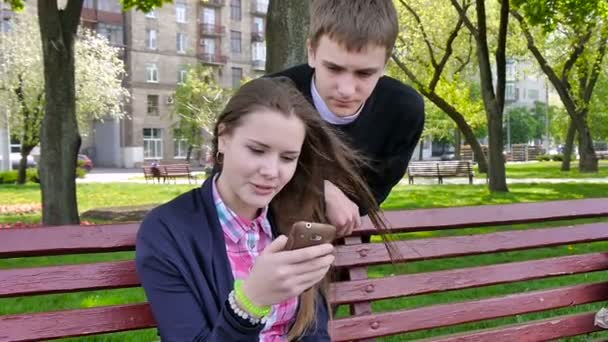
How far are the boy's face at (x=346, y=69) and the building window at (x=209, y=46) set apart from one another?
2158 inches

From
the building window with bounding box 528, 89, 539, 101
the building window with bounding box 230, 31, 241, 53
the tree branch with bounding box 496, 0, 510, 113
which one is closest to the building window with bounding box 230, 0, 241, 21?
the building window with bounding box 230, 31, 241, 53

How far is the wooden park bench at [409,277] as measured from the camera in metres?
2.26

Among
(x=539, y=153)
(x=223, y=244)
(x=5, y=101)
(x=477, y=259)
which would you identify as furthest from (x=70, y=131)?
(x=539, y=153)

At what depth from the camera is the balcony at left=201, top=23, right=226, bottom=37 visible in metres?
55.3

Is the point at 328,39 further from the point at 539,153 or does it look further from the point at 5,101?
the point at 539,153

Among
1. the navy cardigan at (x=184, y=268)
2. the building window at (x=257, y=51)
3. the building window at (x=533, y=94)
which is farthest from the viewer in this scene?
the building window at (x=533, y=94)

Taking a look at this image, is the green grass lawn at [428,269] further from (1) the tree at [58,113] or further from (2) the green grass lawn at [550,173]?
(2) the green grass lawn at [550,173]

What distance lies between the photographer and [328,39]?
220cm

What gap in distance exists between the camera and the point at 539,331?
338 cm

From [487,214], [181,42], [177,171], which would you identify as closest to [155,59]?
[181,42]

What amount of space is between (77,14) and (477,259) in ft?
20.5

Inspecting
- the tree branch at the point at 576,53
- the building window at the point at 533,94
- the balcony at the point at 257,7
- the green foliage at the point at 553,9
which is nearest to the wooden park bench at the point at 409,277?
the green foliage at the point at 553,9

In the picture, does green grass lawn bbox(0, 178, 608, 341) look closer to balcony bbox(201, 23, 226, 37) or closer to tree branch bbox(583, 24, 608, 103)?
tree branch bbox(583, 24, 608, 103)

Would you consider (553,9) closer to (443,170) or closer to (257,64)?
(443,170)
